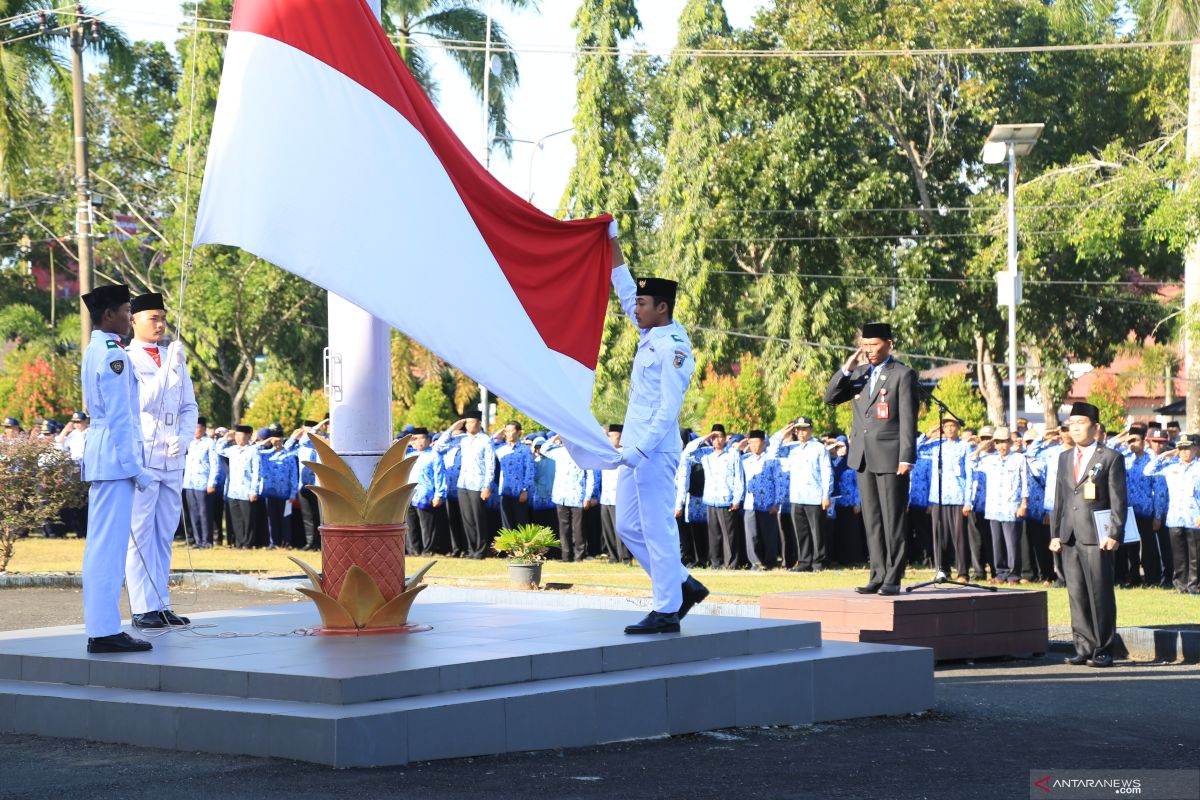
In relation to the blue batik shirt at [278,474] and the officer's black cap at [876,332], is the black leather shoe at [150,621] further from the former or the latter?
the blue batik shirt at [278,474]

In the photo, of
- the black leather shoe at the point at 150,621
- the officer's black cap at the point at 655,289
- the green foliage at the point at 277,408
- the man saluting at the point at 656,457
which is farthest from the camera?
the green foliage at the point at 277,408

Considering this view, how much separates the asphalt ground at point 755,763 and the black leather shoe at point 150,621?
176cm

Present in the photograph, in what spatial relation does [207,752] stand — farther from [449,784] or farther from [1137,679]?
[1137,679]

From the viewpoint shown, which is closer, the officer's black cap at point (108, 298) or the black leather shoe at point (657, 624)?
the officer's black cap at point (108, 298)

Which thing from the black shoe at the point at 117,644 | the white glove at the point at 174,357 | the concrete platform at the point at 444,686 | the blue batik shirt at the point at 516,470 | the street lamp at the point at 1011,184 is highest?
the street lamp at the point at 1011,184

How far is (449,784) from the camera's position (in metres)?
6.82

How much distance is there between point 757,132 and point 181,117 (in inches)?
620

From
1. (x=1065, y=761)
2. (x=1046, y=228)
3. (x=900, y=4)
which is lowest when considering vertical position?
(x=1065, y=761)

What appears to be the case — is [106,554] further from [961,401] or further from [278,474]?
[961,401]

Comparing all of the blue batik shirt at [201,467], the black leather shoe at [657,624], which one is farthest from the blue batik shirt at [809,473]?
the black leather shoe at [657,624]

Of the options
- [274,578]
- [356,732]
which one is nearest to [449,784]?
[356,732]

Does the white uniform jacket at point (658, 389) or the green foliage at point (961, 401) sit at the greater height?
the green foliage at point (961, 401)

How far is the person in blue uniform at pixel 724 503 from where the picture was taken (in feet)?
64.5

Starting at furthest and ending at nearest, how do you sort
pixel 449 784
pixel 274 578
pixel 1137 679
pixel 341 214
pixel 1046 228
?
1. pixel 1046 228
2. pixel 274 578
3. pixel 1137 679
4. pixel 341 214
5. pixel 449 784
